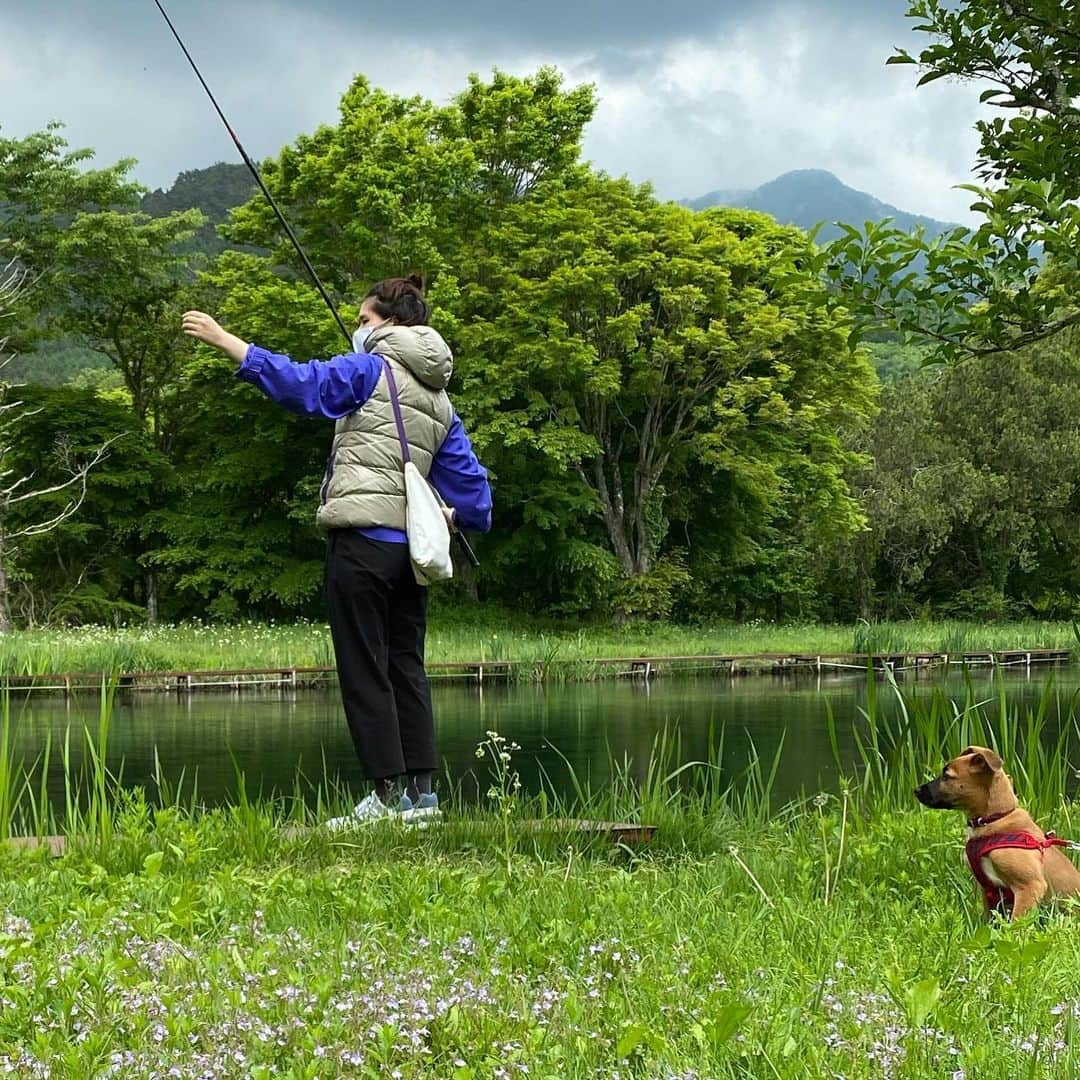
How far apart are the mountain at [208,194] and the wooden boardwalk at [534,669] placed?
3421cm

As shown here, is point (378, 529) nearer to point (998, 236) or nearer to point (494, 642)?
point (998, 236)

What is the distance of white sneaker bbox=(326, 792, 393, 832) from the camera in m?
3.75

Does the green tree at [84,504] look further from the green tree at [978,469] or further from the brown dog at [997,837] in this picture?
the brown dog at [997,837]

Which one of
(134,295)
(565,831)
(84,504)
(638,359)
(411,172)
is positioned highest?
(411,172)

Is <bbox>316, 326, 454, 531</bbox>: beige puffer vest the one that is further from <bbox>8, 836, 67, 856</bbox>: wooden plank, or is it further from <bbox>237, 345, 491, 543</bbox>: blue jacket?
<bbox>8, 836, 67, 856</bbox>: wooden plank

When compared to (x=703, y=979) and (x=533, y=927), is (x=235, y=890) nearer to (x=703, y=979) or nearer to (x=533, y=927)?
(x=533, y=927)

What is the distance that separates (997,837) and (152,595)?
25.6 metres

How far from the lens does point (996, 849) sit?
275cm

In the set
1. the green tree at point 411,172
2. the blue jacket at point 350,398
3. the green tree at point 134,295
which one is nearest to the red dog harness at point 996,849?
the blue jacket at point 350,398

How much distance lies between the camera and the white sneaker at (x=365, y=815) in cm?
375

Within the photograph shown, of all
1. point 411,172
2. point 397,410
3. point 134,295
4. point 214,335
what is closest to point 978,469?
point 411,172

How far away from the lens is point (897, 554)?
29.3 m

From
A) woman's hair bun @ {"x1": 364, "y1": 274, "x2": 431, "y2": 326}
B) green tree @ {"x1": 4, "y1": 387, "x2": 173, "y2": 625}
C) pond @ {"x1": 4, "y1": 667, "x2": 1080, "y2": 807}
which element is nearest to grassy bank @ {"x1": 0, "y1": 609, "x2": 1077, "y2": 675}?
pond @ {"x1": 4, "y1": 667, "x2": 1080, "y2": 807}

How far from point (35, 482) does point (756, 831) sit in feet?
81.2
